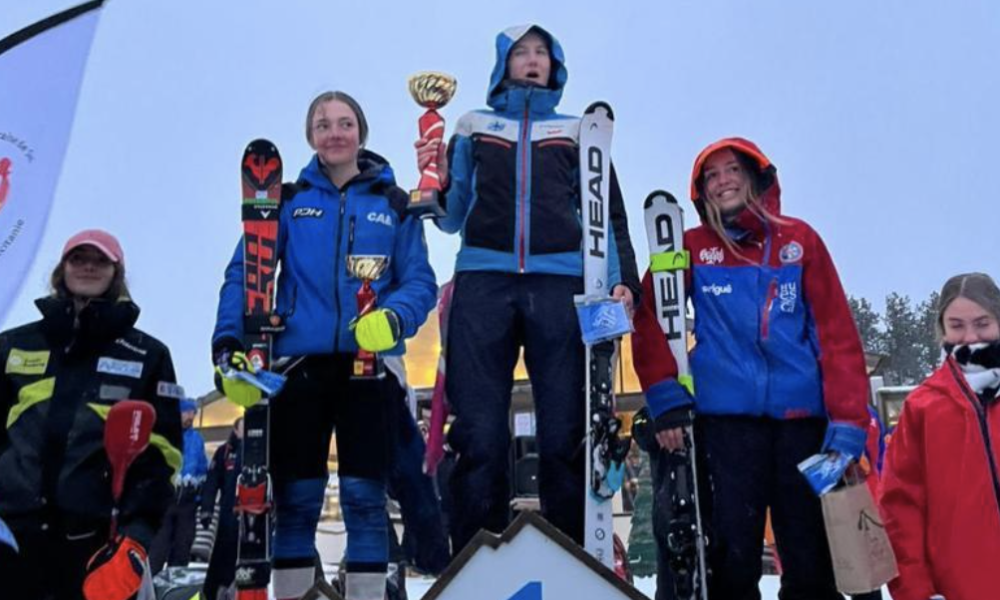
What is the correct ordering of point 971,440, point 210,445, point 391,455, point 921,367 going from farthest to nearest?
point 921,367 < point 210,445 < point 391,455 < point 971,440

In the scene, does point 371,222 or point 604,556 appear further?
point 371,222

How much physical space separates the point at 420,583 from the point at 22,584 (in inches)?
268

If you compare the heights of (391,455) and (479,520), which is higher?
(391,455)

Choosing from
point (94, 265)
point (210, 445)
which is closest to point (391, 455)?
point (94, 265)

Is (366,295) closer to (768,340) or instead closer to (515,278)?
(515,278)

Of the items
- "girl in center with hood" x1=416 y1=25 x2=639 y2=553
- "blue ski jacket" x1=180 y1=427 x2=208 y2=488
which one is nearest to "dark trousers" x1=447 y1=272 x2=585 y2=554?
"girl in center with hood" x1=416 y1=25 x2=639 y2=553

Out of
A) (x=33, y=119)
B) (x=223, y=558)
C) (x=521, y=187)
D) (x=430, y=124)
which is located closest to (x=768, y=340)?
(x=521, y=187)

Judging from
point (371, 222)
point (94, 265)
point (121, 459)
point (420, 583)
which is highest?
point (371, 222)

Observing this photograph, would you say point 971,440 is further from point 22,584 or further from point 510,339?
point 22,584

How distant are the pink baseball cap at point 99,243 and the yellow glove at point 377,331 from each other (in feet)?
3.35

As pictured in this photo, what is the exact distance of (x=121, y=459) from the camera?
352cm

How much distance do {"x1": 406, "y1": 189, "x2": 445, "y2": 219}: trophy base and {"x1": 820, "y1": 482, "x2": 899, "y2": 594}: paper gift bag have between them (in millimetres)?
1846

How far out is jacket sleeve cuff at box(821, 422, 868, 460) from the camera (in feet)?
10.8

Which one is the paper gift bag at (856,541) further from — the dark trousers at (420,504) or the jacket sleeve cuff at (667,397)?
the dark trousers at (420,504)
